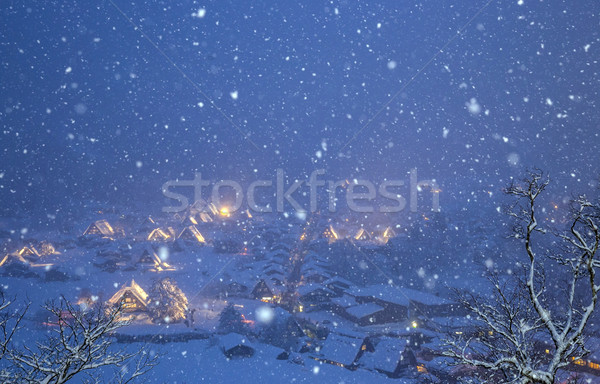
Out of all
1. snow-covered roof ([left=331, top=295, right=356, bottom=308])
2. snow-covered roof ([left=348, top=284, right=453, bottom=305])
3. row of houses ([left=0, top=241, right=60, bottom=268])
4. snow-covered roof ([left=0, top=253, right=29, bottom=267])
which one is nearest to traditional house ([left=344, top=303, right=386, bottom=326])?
snow-covered roof ([left=331, top=295, right=356, bottom=308])

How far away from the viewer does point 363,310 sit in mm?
24875

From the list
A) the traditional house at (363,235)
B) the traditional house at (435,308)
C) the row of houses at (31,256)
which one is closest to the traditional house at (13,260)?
the row of houses at (31,256)

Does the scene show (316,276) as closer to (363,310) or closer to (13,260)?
(363,310)

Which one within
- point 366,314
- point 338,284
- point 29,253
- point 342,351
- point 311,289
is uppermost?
point 29,253

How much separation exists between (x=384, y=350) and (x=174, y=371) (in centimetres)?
1241

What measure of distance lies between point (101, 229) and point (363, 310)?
45.5 m

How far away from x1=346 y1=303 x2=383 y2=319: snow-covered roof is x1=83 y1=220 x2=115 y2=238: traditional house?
41915 millimetres

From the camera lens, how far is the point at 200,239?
45438 millimetres

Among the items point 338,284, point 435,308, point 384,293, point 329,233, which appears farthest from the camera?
point 329,233

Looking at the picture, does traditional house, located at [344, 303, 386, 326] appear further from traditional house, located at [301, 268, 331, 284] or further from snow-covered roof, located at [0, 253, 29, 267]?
snow-covered roof, located at [0, 253, 29, 267]

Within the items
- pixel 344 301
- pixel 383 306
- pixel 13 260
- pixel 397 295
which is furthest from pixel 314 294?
pixel 13 260

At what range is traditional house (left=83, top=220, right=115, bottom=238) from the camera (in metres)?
45.9

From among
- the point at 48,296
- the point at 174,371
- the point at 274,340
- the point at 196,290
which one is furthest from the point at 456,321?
the point at 48,296

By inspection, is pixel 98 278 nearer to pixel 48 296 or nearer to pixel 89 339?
pixel 48 296
